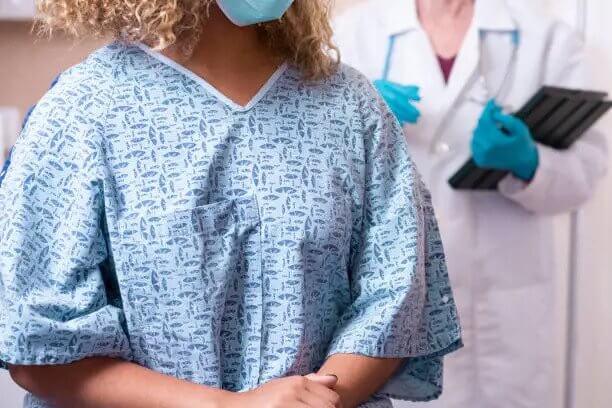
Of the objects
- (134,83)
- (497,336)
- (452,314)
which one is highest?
(134,83)

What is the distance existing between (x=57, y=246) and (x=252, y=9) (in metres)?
0.29

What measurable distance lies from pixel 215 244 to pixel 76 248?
0.13 meters

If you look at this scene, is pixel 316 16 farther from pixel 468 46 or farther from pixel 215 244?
pixel 468 46

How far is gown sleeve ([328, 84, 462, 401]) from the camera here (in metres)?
0.97

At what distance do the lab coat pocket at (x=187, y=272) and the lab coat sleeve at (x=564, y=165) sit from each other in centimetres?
89

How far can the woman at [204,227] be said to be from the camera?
0.89 m

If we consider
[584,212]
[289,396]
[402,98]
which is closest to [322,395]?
[289,396]

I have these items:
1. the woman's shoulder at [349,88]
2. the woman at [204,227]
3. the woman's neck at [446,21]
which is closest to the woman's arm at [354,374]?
the woman at [204,227]

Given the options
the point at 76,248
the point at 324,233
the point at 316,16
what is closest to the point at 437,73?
the point at 316,16

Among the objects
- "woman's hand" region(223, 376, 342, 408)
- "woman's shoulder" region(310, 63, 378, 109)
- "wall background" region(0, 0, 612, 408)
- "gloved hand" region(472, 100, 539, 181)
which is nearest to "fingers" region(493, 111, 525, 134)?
"gloved hand" region(472, 100, 539, 181)

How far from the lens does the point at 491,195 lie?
176 centimetres

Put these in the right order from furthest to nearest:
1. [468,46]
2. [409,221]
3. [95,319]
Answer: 1. [468,46]
2. [409,221]
3. [95,319]

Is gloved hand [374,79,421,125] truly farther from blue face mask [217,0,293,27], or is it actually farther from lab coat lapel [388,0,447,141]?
blue face mask [217,0,293,27]

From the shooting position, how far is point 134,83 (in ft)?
3.08
